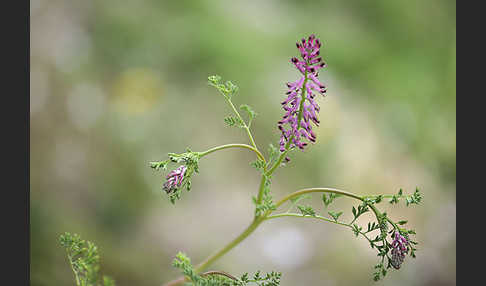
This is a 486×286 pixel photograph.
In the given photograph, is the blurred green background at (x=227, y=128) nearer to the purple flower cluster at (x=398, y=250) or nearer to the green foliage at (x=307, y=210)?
the green foliage at (x=307, y=210)

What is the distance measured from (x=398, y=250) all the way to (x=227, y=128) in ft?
7.34

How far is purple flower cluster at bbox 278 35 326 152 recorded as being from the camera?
90 centimetres

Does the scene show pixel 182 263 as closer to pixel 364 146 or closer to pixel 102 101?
pixel 102 101

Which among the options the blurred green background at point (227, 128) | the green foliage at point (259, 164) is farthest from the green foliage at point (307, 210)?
the blurred green background at point (227, 128)

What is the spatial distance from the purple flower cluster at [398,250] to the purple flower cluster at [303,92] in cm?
25

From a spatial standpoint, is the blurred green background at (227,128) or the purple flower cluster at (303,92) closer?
the purple flower cluster at (303,92)

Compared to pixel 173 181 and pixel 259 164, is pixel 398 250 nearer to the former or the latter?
pixel 259 164

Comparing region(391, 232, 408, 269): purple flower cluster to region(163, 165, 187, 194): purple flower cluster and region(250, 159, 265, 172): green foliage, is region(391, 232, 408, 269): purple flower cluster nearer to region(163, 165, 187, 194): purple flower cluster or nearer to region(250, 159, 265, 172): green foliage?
region(250, 159, 265, 172): green foliage

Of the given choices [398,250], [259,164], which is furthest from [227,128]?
[398,250]

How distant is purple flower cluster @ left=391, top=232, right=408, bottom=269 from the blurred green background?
1349 mm

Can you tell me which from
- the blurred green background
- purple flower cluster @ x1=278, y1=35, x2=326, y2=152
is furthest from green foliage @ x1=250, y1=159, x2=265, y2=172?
the blurred green background

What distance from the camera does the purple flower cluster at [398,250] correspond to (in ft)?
3.03

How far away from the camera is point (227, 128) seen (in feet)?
10.2

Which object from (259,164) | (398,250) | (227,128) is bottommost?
(398,250)
